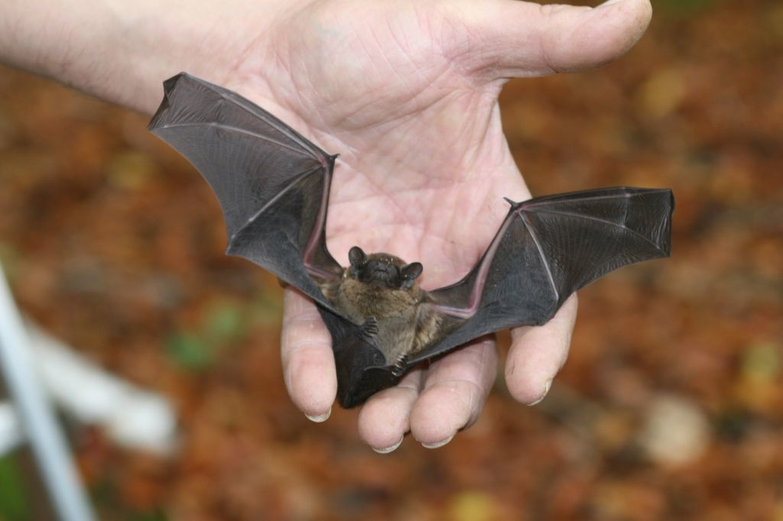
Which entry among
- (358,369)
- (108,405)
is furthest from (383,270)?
(108,405)

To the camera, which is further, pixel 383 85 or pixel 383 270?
pixel 383 85

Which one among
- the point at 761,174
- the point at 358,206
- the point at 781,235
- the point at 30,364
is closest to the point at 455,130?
the point at 358,206

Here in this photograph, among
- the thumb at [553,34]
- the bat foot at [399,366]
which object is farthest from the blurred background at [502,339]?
the thumb at [553,34]

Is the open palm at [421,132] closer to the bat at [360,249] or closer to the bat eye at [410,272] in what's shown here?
the bat at [360,249]

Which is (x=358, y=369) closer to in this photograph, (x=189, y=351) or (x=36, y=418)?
(x=36, y=418)

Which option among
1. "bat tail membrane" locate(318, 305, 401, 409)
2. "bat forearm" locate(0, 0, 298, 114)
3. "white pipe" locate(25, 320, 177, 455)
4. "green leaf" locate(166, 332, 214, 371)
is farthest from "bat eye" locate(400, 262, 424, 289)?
"green leaf" locate(166, 332, 214, 371)

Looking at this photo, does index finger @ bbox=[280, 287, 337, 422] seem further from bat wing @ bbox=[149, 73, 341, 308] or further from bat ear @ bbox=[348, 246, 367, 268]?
bat ear @ bbox=[348, 246, 367, 268]

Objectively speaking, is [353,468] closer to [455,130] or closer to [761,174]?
[455,130]
